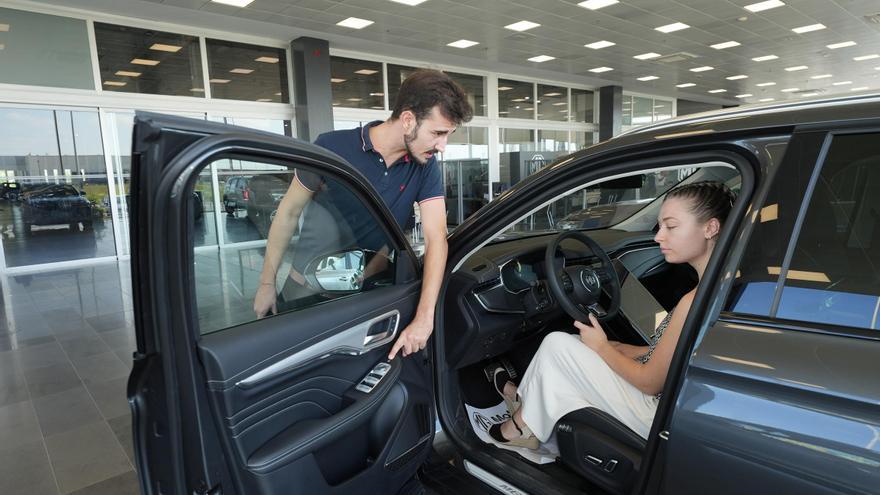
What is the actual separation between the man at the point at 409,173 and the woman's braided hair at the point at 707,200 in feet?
2.62

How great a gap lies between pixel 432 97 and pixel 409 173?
349 mm

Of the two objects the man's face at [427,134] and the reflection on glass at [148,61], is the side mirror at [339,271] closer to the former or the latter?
the man's face at [427,134]

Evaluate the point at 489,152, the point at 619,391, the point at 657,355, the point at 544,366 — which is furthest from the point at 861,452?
the point at 489,152

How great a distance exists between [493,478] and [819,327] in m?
1.17

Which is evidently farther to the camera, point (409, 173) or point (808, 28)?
point (808, 28)

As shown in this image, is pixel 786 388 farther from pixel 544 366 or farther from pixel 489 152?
pixel 489 152

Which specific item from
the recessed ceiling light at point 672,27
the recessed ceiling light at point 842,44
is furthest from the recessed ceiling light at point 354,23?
the recessed ceiling light at point 842,44

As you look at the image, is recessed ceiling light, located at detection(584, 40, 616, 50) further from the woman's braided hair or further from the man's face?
the woman's braided hair

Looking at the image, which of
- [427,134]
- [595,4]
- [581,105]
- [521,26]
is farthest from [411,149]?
[581,105]

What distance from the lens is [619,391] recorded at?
5.18 ft

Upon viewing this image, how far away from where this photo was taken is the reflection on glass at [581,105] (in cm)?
1809

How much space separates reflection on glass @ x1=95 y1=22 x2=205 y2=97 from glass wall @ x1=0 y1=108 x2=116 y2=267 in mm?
834

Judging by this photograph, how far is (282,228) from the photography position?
1381 mm

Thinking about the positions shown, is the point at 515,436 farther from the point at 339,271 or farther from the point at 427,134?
the point at 427,134
